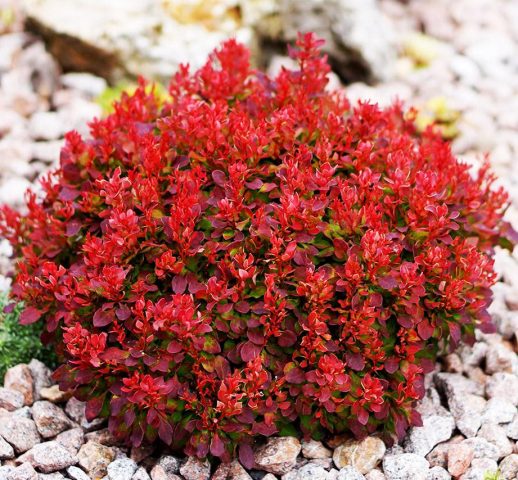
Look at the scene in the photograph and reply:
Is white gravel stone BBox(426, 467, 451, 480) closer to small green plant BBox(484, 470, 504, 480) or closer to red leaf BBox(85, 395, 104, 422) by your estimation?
small green plant BBox(484, 470, 504, 480)

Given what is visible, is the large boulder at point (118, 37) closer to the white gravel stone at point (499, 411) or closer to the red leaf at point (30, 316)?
the red leaf at point (30, 316)

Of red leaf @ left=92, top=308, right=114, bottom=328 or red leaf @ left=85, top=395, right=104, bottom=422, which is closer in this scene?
red leaf @ left=92, top=308, right=114, bottom=328

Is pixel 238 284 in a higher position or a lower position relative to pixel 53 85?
lower

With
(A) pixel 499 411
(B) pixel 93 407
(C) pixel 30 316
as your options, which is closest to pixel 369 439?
(A) pixel 499 411

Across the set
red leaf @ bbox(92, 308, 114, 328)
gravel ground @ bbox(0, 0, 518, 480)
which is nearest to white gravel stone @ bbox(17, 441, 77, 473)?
gravel ground @ bbox(0, 0, 518, 480)

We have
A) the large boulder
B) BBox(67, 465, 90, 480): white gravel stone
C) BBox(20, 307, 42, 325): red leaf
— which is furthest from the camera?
the large boulder

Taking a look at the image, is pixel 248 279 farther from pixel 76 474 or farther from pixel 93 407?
pixel 76 474

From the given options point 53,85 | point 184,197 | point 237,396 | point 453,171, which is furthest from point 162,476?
point 53,85

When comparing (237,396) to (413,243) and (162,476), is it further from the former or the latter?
(413,243)
